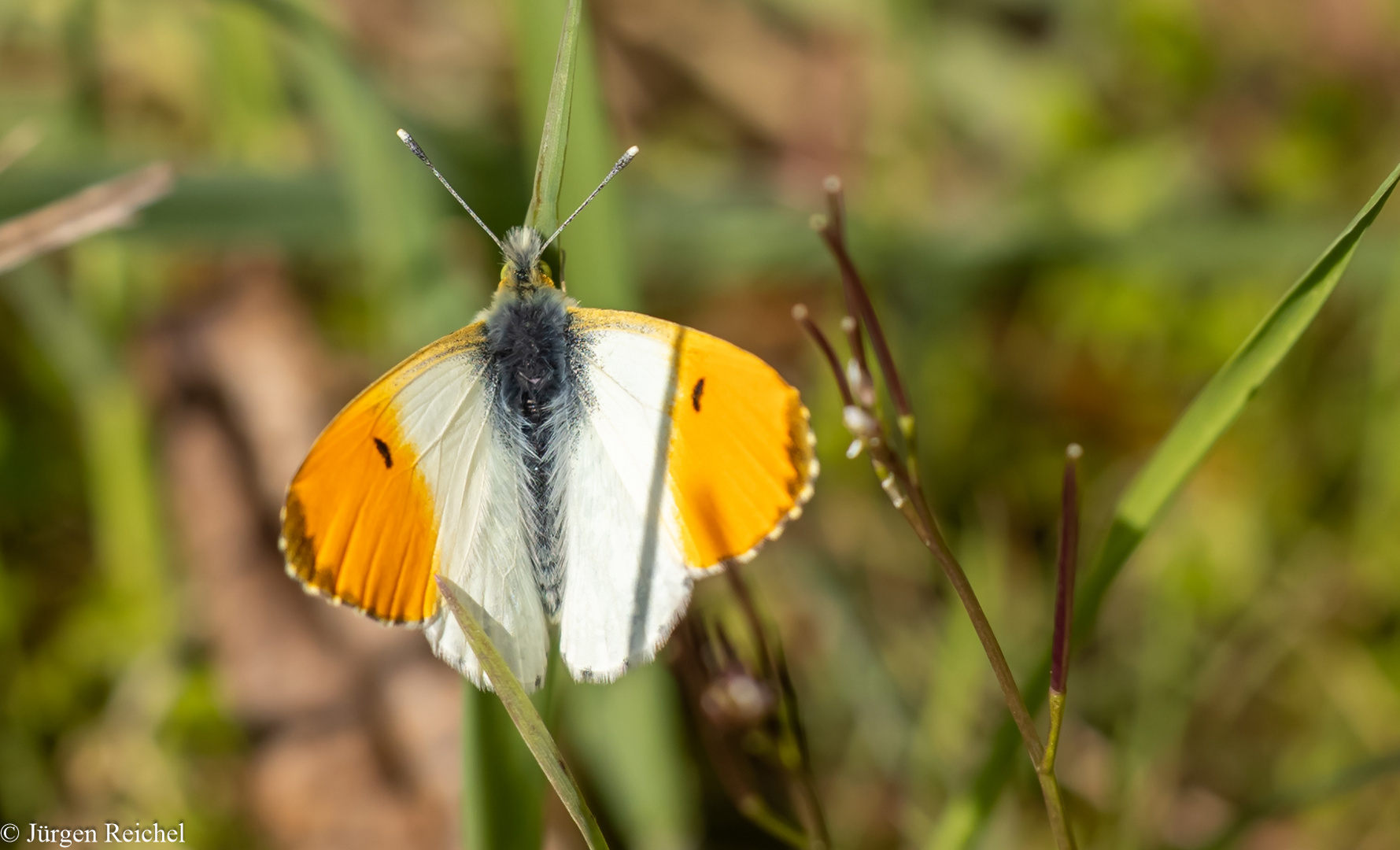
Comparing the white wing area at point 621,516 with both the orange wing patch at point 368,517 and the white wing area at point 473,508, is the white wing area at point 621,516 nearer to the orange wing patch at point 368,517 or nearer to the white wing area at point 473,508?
the white wing area at point 473,508

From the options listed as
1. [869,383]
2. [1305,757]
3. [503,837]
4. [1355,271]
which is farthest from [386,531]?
[1355,271]

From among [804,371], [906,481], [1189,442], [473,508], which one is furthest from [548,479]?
[804,371]

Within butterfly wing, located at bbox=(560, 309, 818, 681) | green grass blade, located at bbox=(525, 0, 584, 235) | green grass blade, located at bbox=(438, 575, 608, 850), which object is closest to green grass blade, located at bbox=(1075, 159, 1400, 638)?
butterfly wing, located at bbox=(560, 309, 818, 681)

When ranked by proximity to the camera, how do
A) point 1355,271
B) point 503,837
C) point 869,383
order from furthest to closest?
point 1355,271 → point 503,837 → point 869,383

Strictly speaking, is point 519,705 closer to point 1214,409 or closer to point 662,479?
point 662,479

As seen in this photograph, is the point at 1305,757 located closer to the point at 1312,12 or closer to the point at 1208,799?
the point at 1208,799

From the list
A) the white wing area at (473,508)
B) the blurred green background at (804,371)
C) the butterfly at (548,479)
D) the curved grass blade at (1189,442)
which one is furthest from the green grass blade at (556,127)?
the curved grass blade at (1189,442)
